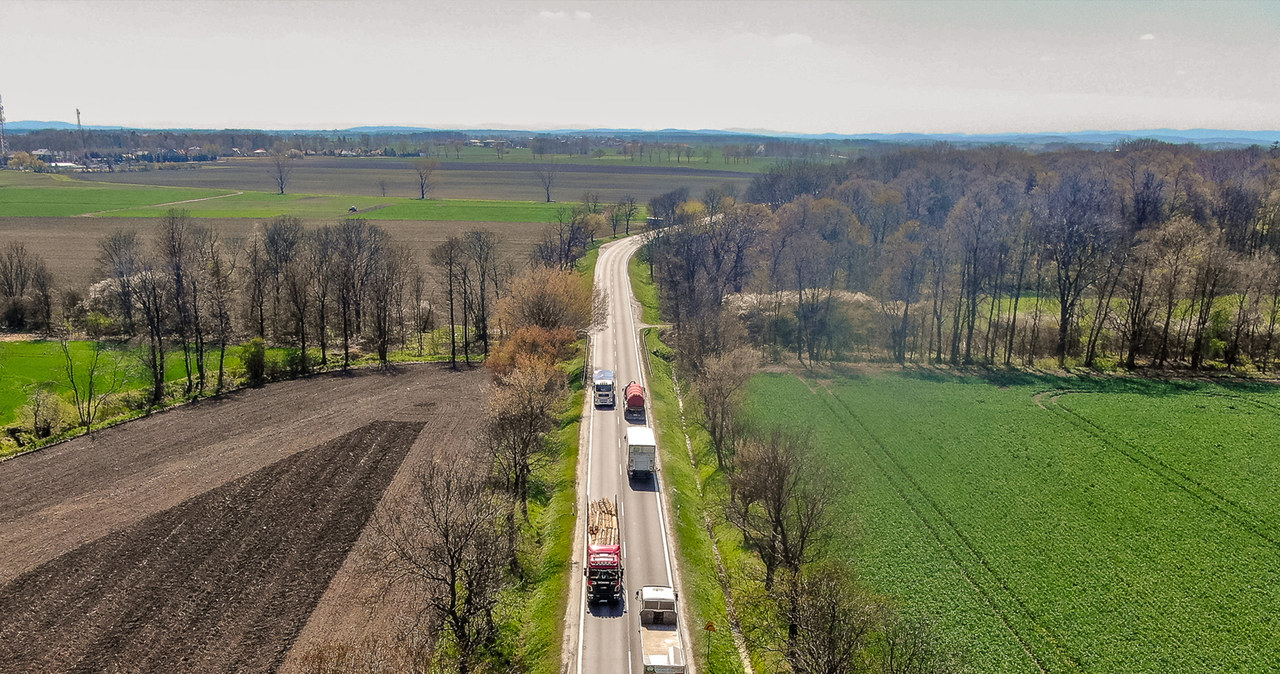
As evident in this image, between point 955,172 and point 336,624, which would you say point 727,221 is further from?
point 336,624

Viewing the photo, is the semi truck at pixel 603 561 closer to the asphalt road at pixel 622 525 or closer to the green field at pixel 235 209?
the asphalt road at pixel 622 525

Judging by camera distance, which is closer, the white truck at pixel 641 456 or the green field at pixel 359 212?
the white truck at pixel 641 456

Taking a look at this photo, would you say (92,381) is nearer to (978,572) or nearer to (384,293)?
(384,293)

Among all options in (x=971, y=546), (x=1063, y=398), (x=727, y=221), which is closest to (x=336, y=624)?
(x=971, y=546)

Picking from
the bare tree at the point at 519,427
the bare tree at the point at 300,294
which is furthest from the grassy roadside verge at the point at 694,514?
the bare tree at the point at 300,294

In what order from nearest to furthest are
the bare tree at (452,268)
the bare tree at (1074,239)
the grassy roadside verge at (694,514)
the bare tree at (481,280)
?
the grassy roadside verge at (694,514)
the bare tree at (1074,239)
the bare tree at (452,268)
the bare tree at (481,280)

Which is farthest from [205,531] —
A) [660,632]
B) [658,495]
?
[660,632]
